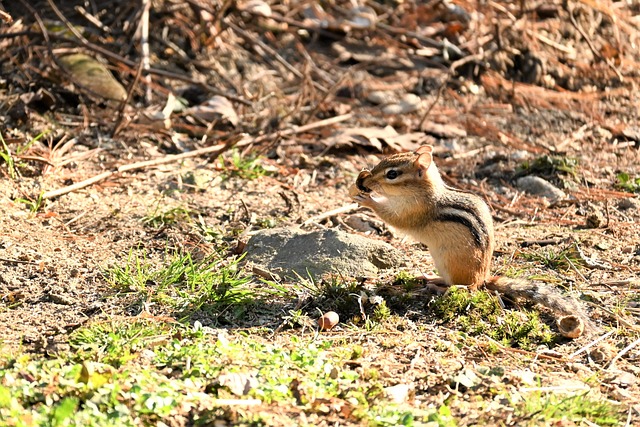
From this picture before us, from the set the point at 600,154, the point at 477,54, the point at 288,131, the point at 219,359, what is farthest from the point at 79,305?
the point at 477,54

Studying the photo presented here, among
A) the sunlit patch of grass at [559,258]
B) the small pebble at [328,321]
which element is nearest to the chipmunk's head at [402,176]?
the sunlit patch of grass at [559,258]

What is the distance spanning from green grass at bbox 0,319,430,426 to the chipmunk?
905mm

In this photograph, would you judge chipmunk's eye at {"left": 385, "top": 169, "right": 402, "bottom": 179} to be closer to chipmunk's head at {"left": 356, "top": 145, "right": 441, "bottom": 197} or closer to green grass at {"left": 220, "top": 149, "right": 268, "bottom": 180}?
chipmunk's head at {"left": 356, "top": 145, "right": 441, "bottom": 197}

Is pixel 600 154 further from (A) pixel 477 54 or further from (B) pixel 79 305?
(B) pixel 79 305

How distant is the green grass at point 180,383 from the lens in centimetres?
317

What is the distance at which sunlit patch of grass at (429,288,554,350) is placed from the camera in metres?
4.19

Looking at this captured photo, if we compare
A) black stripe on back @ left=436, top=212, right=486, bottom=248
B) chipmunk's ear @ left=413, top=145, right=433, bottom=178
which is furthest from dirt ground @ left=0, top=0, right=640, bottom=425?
chipmunk's ear @ left=413, top=145, right=433, bottom=178

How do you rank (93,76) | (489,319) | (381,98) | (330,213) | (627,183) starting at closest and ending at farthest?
(489,319) → (330,213) → (627,183) → (93,76) → (381,98)

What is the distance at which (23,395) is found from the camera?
10.5 feet

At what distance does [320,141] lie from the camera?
23.2 ft

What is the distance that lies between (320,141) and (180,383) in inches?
154

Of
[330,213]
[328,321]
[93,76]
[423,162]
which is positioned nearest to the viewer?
[328,321]

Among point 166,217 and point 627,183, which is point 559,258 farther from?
point 166,217

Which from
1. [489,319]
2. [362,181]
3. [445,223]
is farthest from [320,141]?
[489,319]
